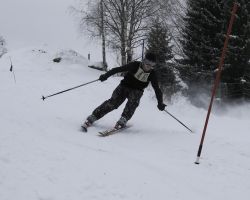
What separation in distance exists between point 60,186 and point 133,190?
88cm

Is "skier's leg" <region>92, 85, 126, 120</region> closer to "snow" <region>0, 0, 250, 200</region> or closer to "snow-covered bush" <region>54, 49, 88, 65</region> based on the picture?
"snow" <region>0, 0, 250, 200</region>

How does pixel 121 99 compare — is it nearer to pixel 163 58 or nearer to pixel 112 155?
pixel 112 155

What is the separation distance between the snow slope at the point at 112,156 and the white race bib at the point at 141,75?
43.4 inches

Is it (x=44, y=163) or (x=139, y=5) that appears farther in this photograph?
(x=139, y=5)

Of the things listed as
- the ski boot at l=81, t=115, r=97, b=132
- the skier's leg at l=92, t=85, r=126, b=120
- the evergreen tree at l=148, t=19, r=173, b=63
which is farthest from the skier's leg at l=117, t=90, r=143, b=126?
the evergreen tree at l=148, t=19, r=173, b=63

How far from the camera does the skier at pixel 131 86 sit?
814 centimetres

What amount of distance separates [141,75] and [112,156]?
2.48m

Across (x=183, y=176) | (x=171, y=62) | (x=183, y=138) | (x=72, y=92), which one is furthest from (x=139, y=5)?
(x=183, y=176)

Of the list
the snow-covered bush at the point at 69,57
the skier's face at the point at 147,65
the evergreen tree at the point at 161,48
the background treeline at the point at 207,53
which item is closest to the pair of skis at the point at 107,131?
the skier's face at the point at 147,65

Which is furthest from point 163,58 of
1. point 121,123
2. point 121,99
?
point 121,123

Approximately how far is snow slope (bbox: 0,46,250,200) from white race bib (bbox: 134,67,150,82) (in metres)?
1.10

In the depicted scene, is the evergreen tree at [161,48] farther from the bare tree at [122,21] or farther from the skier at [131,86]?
the bare tree at [122,21]

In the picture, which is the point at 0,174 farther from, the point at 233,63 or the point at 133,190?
the point at 233,63

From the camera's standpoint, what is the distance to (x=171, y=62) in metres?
14.6
